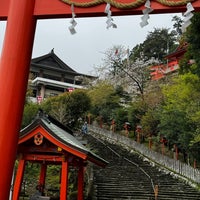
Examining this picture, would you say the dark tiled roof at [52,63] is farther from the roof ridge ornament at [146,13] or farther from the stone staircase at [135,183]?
the roof ridge ornament at [146,13]

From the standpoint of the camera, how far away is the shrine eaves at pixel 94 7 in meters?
2.97

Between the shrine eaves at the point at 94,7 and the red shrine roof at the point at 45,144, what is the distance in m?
5.50

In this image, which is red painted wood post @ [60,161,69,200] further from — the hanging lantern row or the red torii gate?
the hanging lantern row

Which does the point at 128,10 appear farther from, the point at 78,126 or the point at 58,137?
the point at 78,126

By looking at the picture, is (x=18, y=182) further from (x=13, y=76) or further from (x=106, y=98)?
(x=106, y=98)

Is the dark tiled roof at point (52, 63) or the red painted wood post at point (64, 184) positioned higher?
the dark tiled roof at point (52, 63)

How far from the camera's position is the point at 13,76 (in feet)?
9.86

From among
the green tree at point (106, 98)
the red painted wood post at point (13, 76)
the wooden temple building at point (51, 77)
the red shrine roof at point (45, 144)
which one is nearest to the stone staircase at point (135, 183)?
the red shrine roof at point (45, 144)

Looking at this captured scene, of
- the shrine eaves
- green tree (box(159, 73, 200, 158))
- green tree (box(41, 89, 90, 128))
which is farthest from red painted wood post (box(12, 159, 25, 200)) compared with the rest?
green tree (box(41, 89, 90, 128))

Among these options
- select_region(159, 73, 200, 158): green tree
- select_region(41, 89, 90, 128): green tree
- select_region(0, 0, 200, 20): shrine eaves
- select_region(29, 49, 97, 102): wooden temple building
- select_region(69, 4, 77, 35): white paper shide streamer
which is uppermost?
select_region(29, 49, 97, 102): wooden temple building

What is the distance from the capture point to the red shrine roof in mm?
8388

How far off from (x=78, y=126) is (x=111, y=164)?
10.9m

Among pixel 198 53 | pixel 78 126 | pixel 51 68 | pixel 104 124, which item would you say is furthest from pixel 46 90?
pixel 198 53

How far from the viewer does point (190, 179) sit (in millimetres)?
15914
